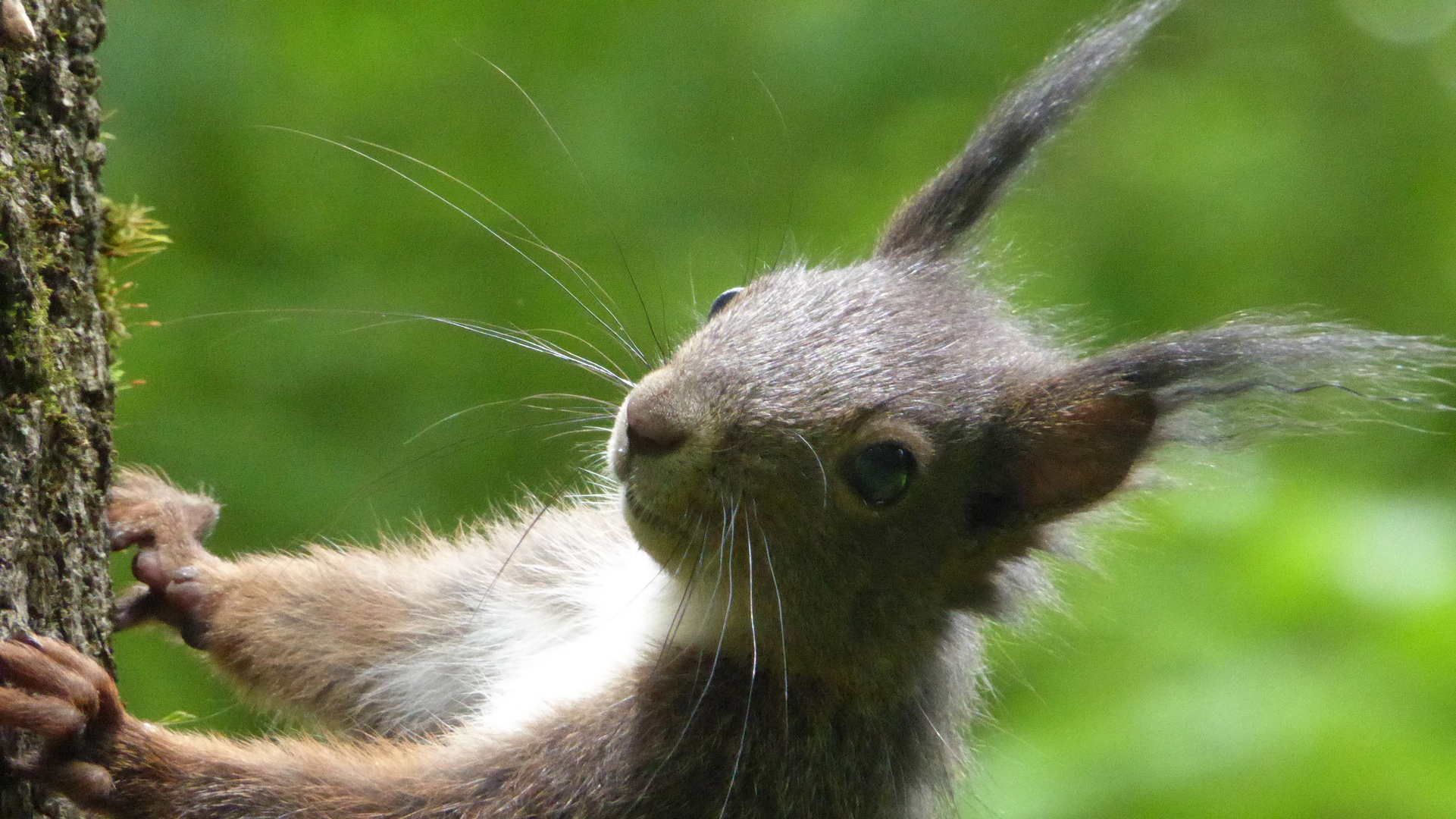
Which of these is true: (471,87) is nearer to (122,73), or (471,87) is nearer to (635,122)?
(635,122)

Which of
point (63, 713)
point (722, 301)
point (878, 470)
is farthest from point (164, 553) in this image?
point (878, 470)

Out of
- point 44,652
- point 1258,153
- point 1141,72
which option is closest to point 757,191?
point 1141,72

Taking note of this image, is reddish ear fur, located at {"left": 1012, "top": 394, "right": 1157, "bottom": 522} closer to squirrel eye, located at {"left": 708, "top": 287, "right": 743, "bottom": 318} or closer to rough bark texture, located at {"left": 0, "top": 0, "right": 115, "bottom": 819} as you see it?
squirrel eye, located at {"left": 708, "top": 287, "right": 743, "bottom": 318}

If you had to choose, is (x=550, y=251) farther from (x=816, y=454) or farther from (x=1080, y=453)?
(x=1080, y=453)

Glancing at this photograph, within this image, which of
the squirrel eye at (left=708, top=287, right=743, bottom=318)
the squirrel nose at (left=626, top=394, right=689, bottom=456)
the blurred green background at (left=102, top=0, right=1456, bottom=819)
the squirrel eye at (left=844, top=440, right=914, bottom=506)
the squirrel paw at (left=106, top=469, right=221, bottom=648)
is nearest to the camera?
the squirrel nose at (left=626, top=394, right=689, bottom=456)

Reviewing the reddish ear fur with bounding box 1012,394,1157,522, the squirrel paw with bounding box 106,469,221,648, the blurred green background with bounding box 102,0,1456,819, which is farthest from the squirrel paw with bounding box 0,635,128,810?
the blurred green background with bounding box 102,0,1456,819
